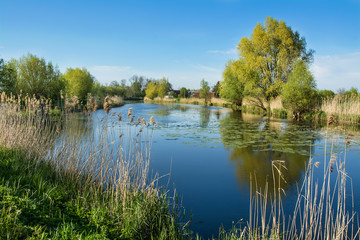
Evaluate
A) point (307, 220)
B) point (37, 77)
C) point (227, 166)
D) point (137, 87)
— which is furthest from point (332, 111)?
point (137, 87)

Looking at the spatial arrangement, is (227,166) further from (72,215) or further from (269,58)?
(269,58)

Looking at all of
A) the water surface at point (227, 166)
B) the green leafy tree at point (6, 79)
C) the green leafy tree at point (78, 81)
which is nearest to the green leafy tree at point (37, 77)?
the green leafy tree at point (6, 79)

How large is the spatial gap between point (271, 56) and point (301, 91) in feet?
24.8

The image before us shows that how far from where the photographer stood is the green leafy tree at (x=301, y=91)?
59.2 feet

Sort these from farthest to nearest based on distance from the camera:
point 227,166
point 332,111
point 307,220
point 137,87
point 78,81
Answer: point 137,87, point 78,81, point 332,111, point 227,166, point 307,220

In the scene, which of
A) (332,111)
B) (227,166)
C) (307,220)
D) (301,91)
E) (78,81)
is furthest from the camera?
(78,81)

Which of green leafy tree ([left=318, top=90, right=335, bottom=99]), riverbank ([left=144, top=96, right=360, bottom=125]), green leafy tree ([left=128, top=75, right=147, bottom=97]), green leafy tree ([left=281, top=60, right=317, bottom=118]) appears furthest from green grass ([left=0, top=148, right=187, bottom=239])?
green leafy tree ([left=128, top=75, right=147, bottom=97])

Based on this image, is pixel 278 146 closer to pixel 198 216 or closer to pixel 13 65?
pixel 198 216

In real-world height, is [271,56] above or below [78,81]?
above

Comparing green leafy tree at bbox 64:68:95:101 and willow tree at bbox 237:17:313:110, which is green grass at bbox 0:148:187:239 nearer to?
willow tree at bbox 237:17:313:110

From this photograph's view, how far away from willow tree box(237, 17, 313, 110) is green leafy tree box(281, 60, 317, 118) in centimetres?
398

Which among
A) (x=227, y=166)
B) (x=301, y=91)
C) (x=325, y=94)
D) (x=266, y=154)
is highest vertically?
(x=325, y=94)

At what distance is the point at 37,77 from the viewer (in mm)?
24156

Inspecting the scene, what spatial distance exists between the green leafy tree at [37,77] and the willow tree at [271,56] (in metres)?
19.1
